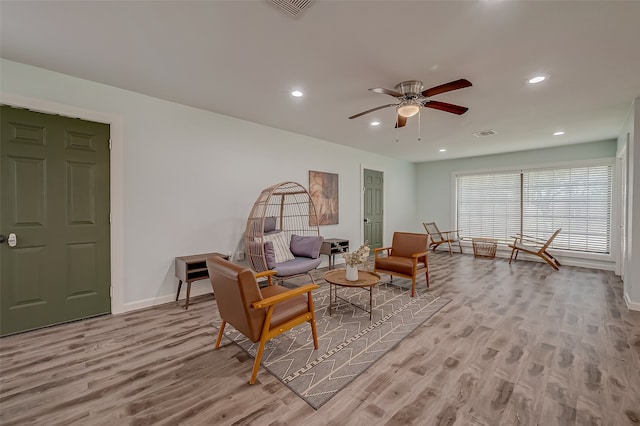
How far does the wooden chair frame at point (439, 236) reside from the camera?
726 cm

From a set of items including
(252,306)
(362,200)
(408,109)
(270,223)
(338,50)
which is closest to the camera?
(252,306)

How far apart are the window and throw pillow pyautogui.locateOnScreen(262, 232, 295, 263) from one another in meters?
5.82

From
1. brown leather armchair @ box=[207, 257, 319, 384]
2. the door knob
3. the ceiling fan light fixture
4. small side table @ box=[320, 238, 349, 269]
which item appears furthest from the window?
the door knob

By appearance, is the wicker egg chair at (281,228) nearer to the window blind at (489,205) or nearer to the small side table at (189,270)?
the small side table at (189,270)

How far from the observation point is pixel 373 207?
6906mm

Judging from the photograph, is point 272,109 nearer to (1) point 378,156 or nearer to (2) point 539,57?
(2) point 539,57

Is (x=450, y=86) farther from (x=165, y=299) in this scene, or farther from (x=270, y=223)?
(x=165, y=299)

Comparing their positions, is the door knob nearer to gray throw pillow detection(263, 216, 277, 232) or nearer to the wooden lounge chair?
gray throw pillow detection(263, 216, 277, 232)

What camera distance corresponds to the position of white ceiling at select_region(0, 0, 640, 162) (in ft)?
6.24

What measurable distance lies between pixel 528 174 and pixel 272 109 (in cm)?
647

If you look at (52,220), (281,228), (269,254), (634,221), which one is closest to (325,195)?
(281,228)

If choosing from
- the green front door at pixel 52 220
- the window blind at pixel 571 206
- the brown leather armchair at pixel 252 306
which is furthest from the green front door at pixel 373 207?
the green front door at pixel 52 220

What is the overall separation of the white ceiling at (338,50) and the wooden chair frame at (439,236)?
4027 mm

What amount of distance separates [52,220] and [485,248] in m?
8.12
